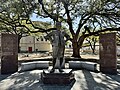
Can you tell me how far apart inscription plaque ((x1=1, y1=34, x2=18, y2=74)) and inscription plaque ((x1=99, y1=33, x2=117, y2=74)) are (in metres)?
5.30

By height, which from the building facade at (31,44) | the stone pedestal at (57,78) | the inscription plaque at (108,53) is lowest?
the stone pedestal at (57,78)

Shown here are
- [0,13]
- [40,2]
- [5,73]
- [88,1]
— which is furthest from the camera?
[0,13]

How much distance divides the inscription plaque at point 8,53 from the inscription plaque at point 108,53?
5.30 meters

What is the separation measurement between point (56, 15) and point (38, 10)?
6.00ft

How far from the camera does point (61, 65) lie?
8.04 m

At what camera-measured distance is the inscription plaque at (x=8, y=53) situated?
1045cm

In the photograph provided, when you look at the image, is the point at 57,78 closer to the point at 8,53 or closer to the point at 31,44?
the point at 8,53

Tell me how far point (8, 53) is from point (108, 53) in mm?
5953

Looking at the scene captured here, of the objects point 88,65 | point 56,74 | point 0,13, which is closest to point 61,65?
point 56,74

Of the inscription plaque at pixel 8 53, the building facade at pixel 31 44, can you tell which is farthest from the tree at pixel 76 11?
the building facade at pixel 31 44

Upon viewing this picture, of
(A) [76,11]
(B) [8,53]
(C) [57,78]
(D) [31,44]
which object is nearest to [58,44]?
(C) [57,78]

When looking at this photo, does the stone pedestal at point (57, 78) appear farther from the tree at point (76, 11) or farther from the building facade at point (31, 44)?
the building facade at point (31, 44)

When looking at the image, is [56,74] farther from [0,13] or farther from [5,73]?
[0,13]

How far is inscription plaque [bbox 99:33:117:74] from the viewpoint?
10.1m
